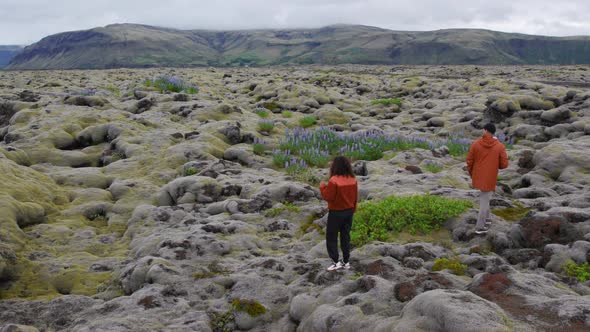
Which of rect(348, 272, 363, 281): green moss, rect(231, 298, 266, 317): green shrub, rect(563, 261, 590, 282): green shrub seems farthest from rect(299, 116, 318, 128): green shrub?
rect(563, 261, 590, 282): green shrub

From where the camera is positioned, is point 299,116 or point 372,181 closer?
point 372,181

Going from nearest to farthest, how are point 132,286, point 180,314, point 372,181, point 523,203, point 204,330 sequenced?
point 204,330
point 180,314
point 132,286
point 523,203
point 372,181

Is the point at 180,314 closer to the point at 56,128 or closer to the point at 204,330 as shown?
the point at 204,330

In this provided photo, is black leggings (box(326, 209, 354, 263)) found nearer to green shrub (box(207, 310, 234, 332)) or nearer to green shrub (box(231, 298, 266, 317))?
green shrub (box(231, 298, 266, 317))

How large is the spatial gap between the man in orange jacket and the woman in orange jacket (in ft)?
12.6

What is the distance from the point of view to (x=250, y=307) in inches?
336

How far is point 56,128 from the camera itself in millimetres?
20922

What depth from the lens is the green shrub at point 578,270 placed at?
858 cm

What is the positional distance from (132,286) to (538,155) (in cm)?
1624

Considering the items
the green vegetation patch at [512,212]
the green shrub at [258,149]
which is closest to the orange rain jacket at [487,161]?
the green vegetation patch at [512,212]

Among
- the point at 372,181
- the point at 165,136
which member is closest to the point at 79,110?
the point at 165,136

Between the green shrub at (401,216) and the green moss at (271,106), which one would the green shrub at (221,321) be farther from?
the green moss at (271,106)

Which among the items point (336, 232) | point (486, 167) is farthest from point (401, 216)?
point (336, 232)

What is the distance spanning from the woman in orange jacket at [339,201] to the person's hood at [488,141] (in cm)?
446
